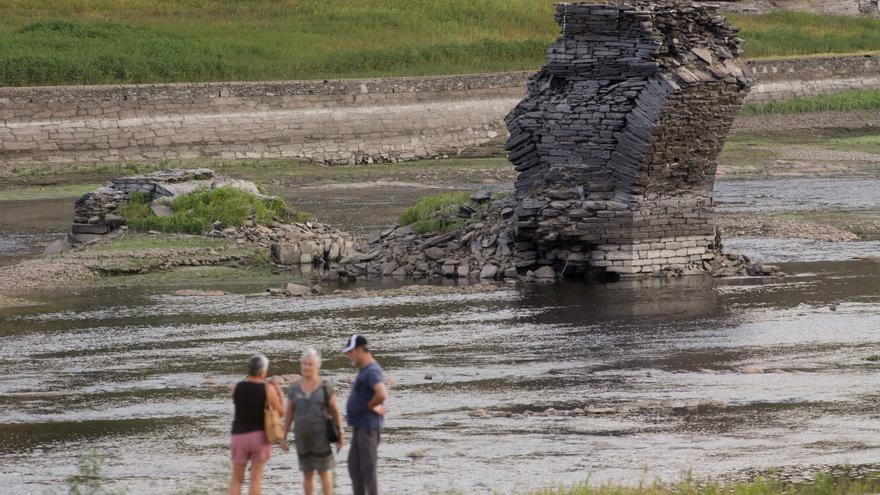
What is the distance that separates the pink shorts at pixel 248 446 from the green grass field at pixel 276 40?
4026 centimetres

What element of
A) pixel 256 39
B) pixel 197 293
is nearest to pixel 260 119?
pixel 256 39

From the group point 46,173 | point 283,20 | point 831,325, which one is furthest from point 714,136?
point 283,20

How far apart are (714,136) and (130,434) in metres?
14.6

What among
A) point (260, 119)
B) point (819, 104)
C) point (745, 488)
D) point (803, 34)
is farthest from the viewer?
point (803, 34)

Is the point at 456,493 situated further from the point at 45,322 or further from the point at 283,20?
the point at 283,20

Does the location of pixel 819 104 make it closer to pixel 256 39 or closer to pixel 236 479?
pixel 256 39

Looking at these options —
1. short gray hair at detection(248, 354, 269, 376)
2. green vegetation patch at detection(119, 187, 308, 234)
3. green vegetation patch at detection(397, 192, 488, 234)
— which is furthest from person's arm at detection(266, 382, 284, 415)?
green vegetation patch at detection(119, 187, 308, 234)

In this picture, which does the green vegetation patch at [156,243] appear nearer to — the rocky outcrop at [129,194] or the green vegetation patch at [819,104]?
the rocky outcrop at [129,194]

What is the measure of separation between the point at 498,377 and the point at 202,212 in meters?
14.4

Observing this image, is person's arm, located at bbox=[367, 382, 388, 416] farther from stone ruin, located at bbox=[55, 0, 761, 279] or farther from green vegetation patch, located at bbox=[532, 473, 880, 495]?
stone ruin, located at bbox=[55, 0, 761, 279]

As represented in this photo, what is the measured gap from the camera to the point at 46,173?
1801 inches

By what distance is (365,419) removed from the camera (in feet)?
40.4

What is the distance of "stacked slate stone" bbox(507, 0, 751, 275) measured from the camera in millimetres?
26891

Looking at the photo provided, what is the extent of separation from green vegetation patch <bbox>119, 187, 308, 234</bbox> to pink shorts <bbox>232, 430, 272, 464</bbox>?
19735 millimetres
